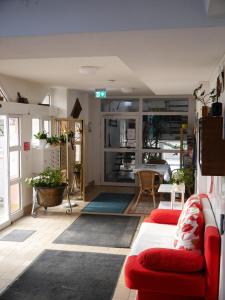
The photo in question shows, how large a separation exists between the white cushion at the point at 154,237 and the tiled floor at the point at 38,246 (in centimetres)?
48

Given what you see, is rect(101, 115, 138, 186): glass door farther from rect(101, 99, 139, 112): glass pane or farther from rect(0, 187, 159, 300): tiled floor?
rect(0, 187, 159, 300): tiled floor

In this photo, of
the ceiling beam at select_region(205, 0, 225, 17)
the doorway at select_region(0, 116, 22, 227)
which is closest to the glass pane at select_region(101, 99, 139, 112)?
the doorway at select_region(0, 116, 22, 227)

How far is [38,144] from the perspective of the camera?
6.85 meters

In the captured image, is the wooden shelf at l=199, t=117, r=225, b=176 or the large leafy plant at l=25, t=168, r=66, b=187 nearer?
the wooden shelf at l=199, t=117, r=225, b=176

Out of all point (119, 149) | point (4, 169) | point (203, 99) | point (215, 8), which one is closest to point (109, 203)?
point (119, 149)

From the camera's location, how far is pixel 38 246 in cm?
496

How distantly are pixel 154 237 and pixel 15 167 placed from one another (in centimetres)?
347

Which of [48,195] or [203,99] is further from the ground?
[203,99]

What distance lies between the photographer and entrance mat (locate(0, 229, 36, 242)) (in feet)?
17.2

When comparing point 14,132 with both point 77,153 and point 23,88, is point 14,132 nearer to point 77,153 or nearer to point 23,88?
point 23,88

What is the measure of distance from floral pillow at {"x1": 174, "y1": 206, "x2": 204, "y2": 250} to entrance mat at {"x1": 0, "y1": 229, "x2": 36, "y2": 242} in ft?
9.10

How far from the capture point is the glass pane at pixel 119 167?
383 inches

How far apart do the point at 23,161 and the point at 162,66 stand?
12.7 ft

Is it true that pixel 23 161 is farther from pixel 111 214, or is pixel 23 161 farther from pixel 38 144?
pixel 111 214
